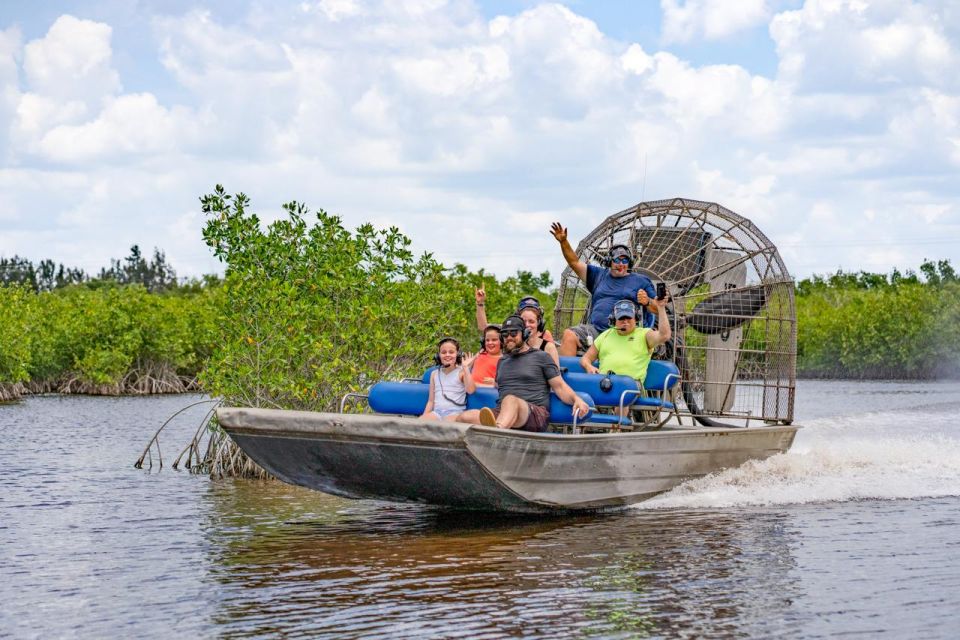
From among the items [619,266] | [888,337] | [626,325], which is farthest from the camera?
[888,337]

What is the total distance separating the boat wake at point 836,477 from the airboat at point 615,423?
204 mm

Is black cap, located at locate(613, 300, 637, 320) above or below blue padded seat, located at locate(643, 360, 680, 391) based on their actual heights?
above

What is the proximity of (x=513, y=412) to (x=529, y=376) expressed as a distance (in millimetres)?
458

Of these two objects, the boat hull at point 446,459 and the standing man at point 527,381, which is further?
the standing man at point 527,381

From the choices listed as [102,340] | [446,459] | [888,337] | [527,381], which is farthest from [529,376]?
[888,337]

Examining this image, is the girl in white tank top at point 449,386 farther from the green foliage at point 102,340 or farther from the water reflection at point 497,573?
the green foliage at point 102,340

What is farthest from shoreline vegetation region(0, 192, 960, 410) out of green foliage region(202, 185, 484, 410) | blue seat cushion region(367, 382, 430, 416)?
blue seat cushion region(367, 382, 430, 416)

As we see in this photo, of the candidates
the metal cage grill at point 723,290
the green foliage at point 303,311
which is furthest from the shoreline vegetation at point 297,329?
the metal cage grill at point 723,290

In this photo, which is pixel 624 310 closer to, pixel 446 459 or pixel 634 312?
pixel 634 312

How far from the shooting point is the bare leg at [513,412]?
10773mm

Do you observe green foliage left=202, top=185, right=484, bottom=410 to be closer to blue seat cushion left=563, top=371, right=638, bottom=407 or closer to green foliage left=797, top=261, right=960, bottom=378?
blue seat cushion left=563, top=371, right=638, bottom=407

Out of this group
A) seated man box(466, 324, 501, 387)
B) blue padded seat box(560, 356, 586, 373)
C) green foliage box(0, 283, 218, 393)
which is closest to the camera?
seated man box(466, 324, 501, 387)

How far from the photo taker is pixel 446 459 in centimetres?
1011

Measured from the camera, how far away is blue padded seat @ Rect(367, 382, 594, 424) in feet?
37.3
